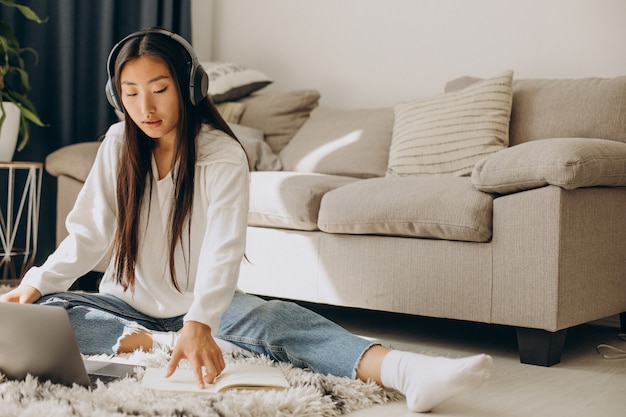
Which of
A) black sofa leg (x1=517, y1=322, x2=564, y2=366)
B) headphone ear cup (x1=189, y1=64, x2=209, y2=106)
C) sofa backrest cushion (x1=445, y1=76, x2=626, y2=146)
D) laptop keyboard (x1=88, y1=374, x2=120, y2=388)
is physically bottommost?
black sofa leg (x1=517, y1=322, x2=564, y2=366)

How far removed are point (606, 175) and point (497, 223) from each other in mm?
284

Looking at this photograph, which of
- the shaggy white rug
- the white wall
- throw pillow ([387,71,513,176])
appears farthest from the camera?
the white wall

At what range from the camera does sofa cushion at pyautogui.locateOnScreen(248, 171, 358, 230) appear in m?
2.28

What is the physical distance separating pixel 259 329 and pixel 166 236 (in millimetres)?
281

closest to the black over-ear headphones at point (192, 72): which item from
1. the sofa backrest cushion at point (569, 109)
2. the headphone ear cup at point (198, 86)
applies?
the headphone ear cup at point (198, 86)

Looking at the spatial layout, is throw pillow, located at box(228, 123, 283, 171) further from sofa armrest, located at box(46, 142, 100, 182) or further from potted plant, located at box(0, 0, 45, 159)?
potted plant, located at box(0, 0, 45, 159)

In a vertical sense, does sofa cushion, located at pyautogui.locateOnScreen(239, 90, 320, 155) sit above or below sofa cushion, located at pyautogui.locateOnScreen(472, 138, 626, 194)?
below

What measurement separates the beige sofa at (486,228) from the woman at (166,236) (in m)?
0.54

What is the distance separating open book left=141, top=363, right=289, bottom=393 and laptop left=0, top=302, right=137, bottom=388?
112 millimetres

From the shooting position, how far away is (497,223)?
1.95 metres

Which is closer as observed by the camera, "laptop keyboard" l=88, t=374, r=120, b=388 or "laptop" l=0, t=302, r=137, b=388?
"laptop" l=0, t=302, r=137, b=388

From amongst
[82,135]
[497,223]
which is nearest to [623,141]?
[497,223]

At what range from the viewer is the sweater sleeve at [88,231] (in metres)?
1.67

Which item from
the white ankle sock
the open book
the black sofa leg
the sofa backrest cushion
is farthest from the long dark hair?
the sofa backrest cushion
